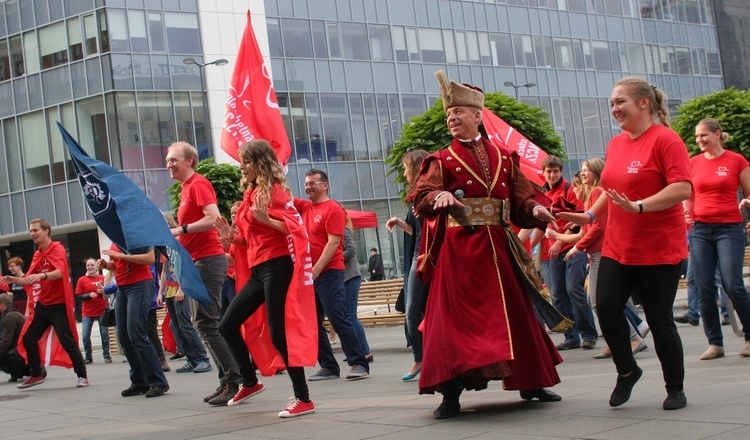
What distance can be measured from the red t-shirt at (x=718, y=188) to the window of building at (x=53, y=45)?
30.8 meters

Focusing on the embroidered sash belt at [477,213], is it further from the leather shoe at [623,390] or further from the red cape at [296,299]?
the red cape at [296,299]

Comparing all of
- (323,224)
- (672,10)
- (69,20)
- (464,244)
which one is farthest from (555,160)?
(672,10)

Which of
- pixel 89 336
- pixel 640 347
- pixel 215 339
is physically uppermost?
pixel 215 339

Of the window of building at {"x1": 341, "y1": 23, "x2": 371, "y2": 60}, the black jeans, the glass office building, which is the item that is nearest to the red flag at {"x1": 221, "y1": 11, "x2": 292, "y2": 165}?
the black jeans

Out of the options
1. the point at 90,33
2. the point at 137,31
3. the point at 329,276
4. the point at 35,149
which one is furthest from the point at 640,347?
the point at 35,149

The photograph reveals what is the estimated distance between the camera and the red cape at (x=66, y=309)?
36.9 ft

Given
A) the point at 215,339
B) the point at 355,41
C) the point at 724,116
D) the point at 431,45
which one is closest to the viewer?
the point at 215,339

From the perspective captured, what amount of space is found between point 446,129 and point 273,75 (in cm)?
2057

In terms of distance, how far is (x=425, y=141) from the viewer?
17625 millimetres

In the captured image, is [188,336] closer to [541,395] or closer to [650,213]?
[541,395]

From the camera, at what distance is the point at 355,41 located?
39.1m

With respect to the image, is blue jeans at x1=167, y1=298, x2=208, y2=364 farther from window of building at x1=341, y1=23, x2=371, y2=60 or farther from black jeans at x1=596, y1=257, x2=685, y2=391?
window of building at x1=341, y1=23, x2=371, y2=60

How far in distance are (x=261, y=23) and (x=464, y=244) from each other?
3222cm

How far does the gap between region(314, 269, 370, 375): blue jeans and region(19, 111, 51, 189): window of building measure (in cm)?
2890
